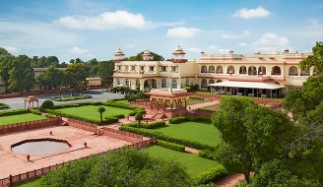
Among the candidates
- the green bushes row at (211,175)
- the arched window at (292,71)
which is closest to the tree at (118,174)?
the green bushes row at (211,175)

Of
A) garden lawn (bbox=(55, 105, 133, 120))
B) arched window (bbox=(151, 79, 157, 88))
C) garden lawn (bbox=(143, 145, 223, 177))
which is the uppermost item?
arched window (bbox=(151, 79, 157, 88))

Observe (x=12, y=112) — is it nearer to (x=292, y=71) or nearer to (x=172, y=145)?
(x=172, y=145)

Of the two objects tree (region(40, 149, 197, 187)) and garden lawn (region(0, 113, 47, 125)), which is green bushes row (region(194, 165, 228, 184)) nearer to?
tree (region(40, 149, 197, 187))

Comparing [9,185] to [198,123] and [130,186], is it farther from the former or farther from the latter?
[198,123]

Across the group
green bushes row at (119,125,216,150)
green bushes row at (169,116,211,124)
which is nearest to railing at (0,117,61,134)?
green bushes row at (119,125,216,150)

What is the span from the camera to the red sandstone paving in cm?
2155

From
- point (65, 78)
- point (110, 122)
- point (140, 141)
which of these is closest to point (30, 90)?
point (65, 78)

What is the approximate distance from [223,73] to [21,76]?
Result: 3652cm

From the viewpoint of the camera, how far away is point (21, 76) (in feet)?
193

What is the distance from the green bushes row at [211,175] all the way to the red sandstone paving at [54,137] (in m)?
9.41

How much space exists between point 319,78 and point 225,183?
1163 centimetres

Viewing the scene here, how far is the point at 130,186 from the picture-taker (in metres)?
9.34

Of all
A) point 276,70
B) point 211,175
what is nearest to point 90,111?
point 211,175

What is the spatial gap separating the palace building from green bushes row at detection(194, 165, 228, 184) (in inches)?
1302
